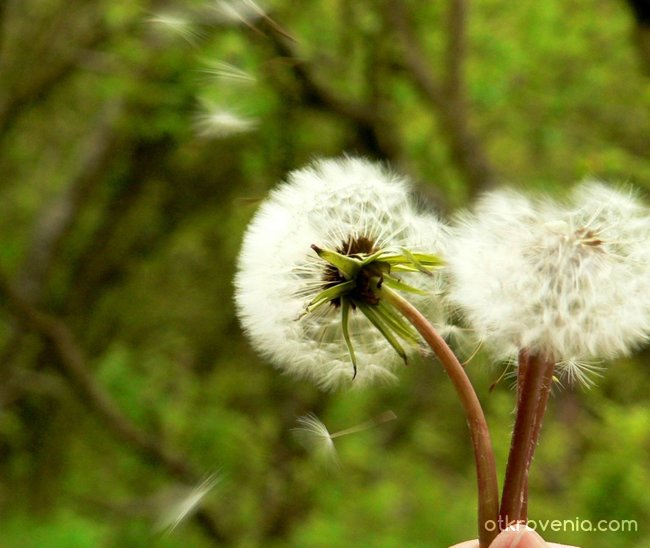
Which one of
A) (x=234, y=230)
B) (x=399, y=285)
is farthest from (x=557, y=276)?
(x=234, y=230)

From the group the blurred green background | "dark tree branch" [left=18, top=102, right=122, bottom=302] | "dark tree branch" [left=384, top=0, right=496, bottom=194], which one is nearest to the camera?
"dark tree branch" [left=384, top=0, right=496, bottom=194]

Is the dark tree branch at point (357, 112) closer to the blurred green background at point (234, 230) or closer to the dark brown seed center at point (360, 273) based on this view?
the blurred green background at point (234, 230)

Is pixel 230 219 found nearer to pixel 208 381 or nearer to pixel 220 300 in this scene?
pixel 220 300

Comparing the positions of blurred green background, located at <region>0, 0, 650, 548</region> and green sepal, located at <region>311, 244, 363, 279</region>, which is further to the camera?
blurred green background, located at <region>0, 0, 650, 548</region>

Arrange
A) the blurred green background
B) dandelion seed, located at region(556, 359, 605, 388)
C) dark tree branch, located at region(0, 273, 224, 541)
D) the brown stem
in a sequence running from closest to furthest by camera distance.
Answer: the brown stem
dandelion seed, located at region(556, 359, 605, 388)
the blurred green background
dark tree branch, located at region(0, 273, 224, 541)

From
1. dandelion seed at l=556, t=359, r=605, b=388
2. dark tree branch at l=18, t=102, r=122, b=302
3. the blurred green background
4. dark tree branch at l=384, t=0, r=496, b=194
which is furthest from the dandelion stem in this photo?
dark tree branch at l=18, t=102, r=122, b=302

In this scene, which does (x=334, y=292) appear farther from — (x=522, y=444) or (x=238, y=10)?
(x=238, y=10)

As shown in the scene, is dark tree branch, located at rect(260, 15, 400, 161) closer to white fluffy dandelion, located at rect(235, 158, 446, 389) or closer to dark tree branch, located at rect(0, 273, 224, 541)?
dark tree branch, located at rect(0, 273, 224, 541)
